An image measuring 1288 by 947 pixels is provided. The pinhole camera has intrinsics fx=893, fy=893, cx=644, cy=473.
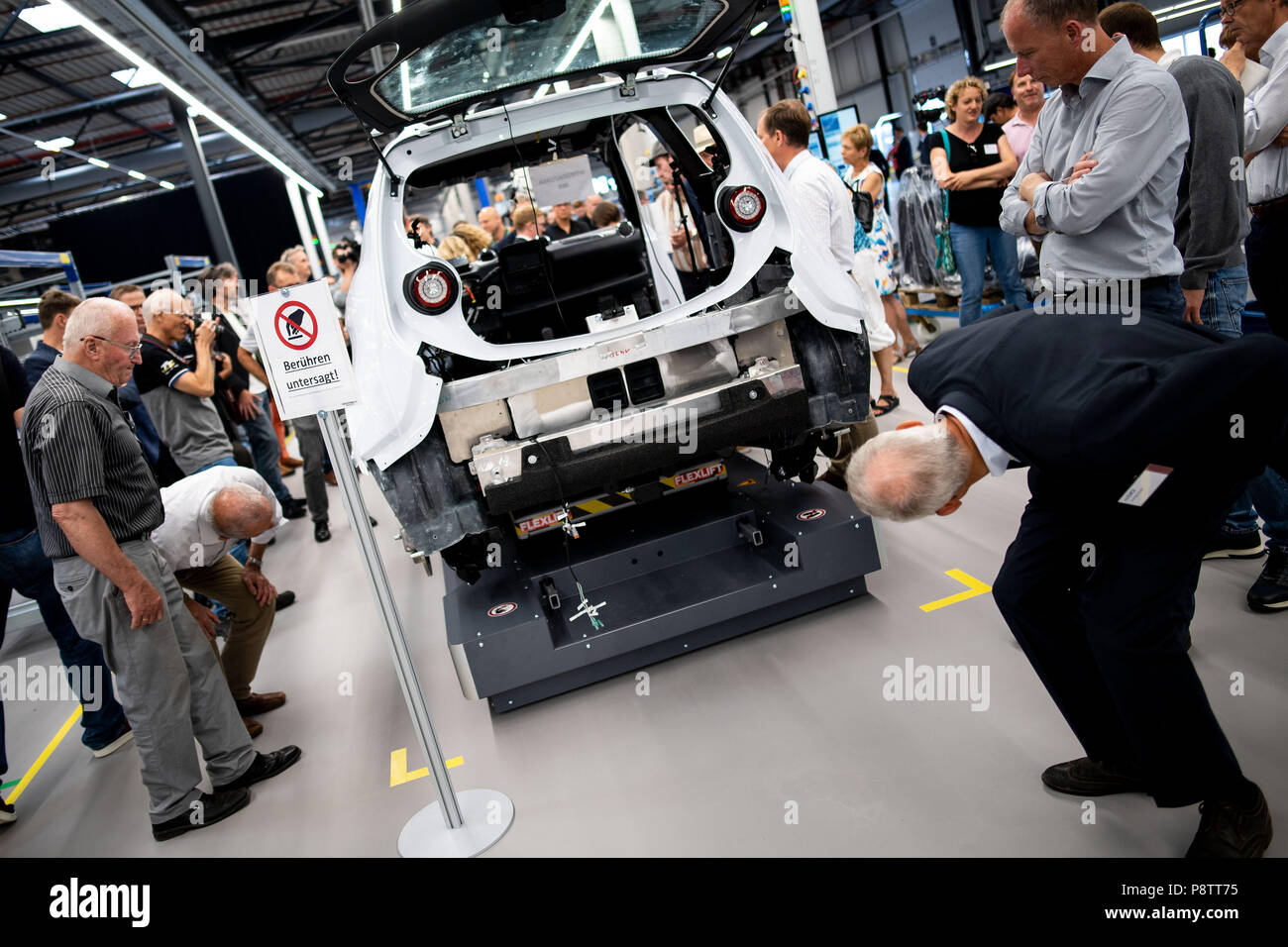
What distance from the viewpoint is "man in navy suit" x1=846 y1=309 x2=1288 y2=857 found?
1585mm

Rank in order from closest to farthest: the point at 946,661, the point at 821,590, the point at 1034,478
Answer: the point at 1034,478 < the point at 946,661 < the point at 821,590

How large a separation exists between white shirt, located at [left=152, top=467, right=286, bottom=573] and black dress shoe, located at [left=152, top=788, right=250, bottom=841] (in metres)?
0.85

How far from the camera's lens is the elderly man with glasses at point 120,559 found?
272 centimetres

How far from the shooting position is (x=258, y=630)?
359cm

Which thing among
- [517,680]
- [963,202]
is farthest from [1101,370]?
[963,202]

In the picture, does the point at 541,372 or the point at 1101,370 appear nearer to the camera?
the point at 1101,370

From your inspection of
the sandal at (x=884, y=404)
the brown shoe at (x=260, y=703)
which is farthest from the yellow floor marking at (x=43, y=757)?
the sandal at (x=884, y=404)

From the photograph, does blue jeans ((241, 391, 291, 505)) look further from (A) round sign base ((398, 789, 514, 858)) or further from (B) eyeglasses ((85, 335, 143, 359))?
(A) round sign base ((398, 789, 514, 858))

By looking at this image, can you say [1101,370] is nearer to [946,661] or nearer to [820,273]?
[946,661]

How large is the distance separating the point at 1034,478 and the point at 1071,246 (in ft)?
3.15

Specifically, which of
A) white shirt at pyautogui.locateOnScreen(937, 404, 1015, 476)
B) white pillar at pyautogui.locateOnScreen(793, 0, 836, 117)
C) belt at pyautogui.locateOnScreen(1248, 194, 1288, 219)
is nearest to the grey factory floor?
white shirt at pyautogui.locateOnScreen(937, 404, 1015, 476)

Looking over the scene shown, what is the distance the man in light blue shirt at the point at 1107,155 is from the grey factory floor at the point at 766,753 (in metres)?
1.14

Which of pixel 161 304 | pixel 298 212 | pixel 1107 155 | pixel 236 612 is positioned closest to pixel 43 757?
pixel 236 612

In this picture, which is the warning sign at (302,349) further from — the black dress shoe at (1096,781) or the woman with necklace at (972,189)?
the woman with necklace at (972,189)
